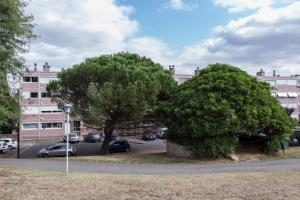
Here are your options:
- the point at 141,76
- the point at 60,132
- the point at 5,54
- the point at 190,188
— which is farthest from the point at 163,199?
the point at 60,132

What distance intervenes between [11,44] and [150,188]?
9157 mm


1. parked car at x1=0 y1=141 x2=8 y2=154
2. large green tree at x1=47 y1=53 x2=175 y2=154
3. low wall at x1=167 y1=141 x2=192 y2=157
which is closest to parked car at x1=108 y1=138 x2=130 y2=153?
large green tree at x1=47 y1=53 x2=175 y2=154

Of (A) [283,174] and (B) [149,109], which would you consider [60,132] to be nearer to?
(B) [149,109]

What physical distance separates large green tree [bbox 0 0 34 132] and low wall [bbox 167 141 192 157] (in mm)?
13005

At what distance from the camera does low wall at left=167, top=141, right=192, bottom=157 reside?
29.6 meters

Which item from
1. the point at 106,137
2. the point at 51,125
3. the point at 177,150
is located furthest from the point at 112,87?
the point at 51,125

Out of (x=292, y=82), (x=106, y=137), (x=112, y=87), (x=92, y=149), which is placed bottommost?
(x=92, y=149)

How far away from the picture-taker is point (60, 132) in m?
80.9

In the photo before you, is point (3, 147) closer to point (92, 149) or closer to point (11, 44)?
point (92, 149)

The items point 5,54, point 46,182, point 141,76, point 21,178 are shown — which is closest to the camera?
point 46,182

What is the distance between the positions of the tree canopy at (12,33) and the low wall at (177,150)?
13.8 metres

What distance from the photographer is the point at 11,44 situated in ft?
60.0

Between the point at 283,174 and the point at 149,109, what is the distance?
1941cm

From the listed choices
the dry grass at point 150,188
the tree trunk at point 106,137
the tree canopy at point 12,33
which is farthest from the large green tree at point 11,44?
the tree trunk at point 106,137
